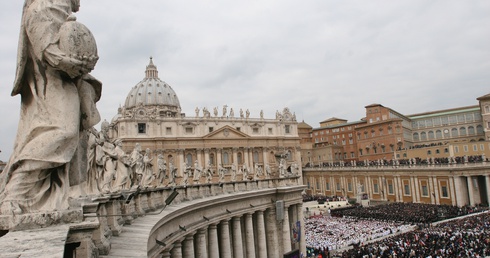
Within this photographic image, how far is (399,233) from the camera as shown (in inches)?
1576

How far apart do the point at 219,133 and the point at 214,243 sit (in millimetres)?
58672

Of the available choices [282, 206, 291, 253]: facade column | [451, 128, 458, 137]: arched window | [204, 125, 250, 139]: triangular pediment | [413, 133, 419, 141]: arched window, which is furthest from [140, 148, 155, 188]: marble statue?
[413, 133, 419, 141]: arched window

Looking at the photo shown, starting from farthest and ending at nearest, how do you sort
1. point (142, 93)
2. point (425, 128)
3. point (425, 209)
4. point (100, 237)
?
point (142, 93) → point (425, 128) → point (425, 209) → point (100, 237)

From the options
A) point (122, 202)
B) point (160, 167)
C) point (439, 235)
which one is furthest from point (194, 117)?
point (122, 202)

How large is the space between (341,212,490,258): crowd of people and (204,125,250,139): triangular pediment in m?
49.3

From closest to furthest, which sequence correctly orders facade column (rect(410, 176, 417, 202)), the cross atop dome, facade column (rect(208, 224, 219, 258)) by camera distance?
facade column (rect(208, 224, 219, 258)) < facade column (rect(410, 176, 417, 202)) < the cross atop dome

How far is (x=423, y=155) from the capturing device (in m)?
77.1

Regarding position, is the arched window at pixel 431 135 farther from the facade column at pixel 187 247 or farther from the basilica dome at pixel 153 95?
the facade column at pixel 187 247

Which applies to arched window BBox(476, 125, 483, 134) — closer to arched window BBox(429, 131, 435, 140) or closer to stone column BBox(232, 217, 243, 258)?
arched window BBox(429, 131, 435, 140)

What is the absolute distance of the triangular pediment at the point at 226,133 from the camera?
79.6m

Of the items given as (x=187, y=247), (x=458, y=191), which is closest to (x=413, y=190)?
(x=458, y=191)

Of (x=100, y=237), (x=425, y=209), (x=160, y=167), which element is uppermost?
(x=160, y=167)

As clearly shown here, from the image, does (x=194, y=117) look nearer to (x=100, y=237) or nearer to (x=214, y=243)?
(x=214, y=243)

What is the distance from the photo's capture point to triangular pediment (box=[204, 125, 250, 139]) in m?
79.6
